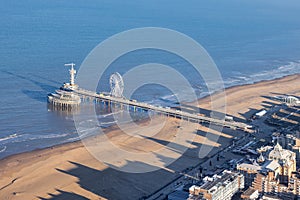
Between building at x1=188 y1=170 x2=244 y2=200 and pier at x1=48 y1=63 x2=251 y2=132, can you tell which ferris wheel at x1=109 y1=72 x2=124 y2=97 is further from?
building at x1=188 y1=170 x2=244 y2=200

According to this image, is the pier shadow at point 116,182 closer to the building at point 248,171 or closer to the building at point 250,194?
the building at point 248,171

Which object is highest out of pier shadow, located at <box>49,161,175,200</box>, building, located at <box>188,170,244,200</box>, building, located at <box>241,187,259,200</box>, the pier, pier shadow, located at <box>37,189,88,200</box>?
the pier

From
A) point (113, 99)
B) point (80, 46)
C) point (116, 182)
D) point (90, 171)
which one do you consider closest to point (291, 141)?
point (116, 182)

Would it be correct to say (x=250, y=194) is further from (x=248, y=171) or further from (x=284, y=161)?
(x=284, y=161)

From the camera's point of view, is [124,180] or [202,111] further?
[202,111]

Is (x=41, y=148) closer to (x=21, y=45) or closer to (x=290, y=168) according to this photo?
(x=290, y=168)

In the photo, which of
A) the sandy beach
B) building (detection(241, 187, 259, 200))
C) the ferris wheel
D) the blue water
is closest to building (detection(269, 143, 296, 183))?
building (detection(241, 187, 259, 200))

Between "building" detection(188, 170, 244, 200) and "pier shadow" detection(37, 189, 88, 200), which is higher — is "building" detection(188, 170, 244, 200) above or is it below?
above

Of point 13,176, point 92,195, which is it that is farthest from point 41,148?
point 92,195
